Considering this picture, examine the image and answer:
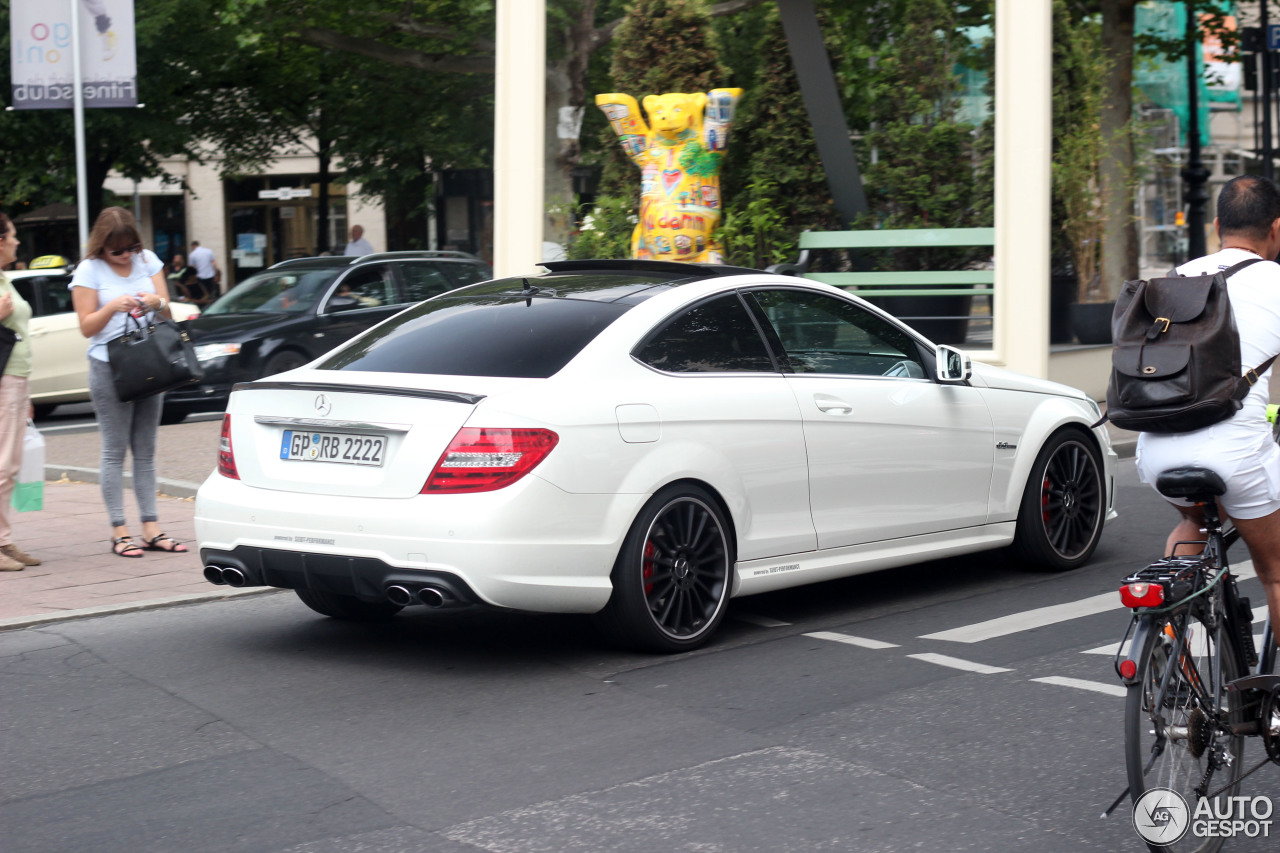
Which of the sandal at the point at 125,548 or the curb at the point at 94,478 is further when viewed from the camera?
the curb at the point at 94,478

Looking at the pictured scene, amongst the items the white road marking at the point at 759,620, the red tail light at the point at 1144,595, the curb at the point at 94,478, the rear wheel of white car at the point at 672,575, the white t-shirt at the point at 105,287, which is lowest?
the white road marking at the point at 759,620

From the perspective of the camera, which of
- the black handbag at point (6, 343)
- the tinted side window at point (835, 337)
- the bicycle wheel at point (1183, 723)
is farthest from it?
the black handbag at point (6, 343)

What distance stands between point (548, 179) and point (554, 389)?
38.2 feet

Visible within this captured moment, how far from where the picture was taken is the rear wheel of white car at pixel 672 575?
5785 mm

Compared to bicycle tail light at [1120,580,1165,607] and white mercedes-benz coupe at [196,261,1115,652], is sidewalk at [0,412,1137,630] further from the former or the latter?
bicycle tail light at [1120,580,1165,607]

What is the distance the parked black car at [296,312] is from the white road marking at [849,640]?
941 cm

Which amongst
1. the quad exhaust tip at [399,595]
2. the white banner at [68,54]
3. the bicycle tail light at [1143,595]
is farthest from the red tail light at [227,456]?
the white banner at [68,54]

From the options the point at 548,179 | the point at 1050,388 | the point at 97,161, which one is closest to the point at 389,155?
the point at 97,161

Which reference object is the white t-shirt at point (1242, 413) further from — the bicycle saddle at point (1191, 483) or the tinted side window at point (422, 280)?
the tinted side window at point (422, 280)

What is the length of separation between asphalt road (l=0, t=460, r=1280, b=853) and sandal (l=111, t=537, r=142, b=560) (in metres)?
1.31

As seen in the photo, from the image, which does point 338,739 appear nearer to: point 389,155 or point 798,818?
point 798,818

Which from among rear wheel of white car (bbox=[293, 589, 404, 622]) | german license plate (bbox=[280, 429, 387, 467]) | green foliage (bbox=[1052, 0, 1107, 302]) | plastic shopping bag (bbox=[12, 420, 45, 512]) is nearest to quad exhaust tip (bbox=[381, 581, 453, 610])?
german license plate (bbox=[280, 429, 387, 467])

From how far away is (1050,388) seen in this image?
778 centimetres

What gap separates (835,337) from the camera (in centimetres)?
689
